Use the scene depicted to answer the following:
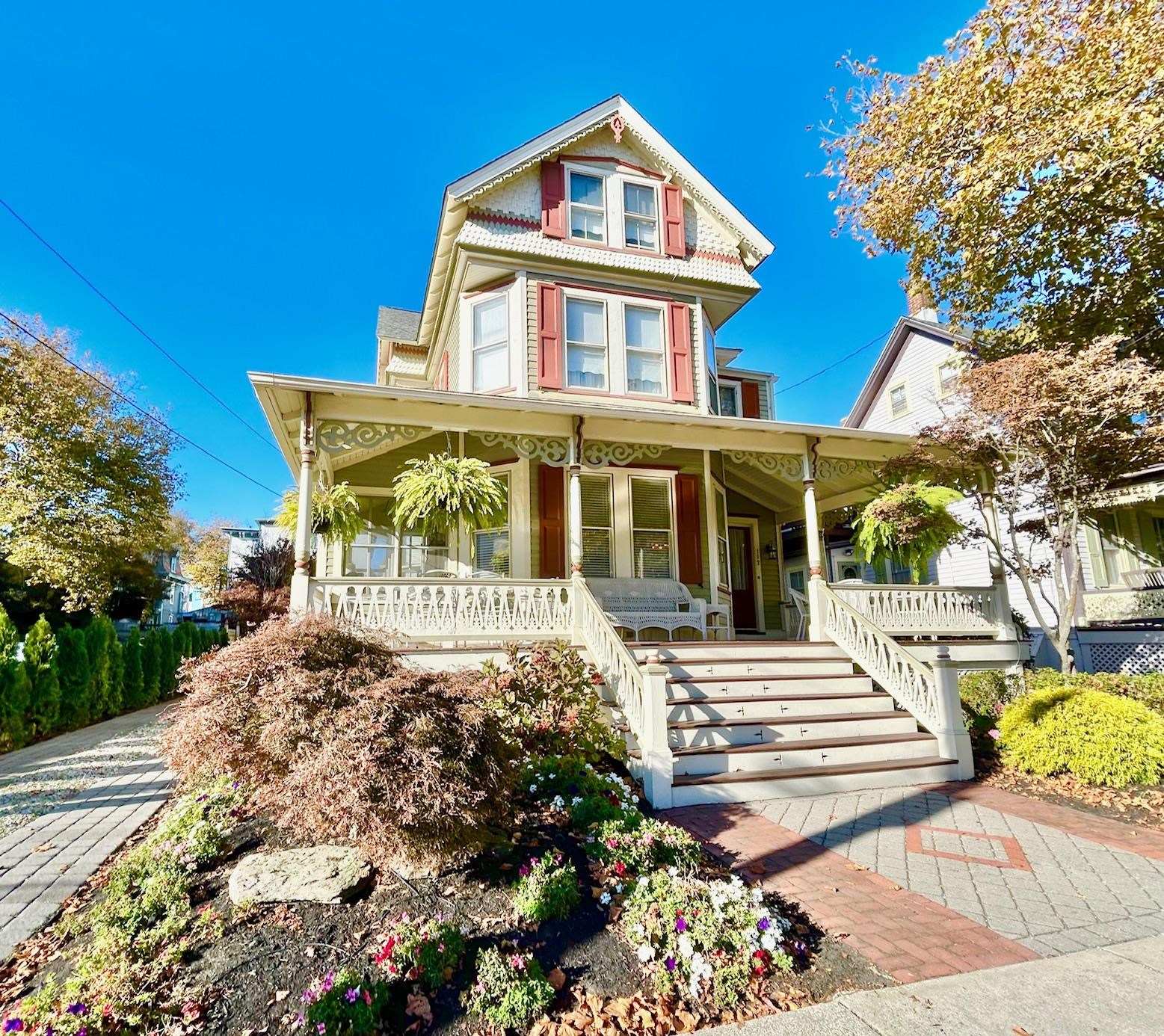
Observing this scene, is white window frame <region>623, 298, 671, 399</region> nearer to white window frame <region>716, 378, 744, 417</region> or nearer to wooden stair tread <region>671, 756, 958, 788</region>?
white window frame <region>716, 378, 744, 417</region>

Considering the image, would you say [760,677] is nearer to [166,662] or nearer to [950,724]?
[950,724]

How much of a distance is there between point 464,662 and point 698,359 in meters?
6.93

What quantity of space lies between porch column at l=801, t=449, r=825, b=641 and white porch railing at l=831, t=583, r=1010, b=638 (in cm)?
27

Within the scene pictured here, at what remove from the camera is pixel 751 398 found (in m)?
16.4

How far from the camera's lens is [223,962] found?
2.77m

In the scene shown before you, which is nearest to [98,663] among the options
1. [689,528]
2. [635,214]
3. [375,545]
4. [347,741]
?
[375,545]

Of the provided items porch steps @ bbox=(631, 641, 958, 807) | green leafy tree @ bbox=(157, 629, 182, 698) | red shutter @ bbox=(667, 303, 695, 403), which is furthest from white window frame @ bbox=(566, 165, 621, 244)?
green leafy tree @ bbox=(157, 629, 182, 698)

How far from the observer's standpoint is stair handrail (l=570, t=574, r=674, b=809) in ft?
17.9

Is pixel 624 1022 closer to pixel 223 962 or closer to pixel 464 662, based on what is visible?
pixel 223 962

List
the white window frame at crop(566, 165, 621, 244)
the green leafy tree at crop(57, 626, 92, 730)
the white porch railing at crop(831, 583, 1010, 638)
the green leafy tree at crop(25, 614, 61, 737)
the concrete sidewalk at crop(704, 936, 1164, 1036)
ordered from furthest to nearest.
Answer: the white window frame at crop(566, 165, 621, 244), the green leafy tree at crop(57, 626, 92, 730), the white porch railing at crop(831, 583, 1010, 638), the green leafy tree at crop(25, 614, 61, 737), the concrete sidewalk at crop(704, 936, 1164, 1036)

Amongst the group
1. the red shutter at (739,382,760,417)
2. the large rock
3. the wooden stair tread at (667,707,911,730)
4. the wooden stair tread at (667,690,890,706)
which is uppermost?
the red shutter at (739,382,760,417)

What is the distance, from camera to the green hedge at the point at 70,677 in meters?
8.27

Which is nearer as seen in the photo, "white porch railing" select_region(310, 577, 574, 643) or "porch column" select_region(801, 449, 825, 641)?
"white porch railing" select_region(310, 577, 574, 643)

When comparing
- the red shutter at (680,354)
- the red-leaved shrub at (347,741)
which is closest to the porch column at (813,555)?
the red shutter at (680,354)
